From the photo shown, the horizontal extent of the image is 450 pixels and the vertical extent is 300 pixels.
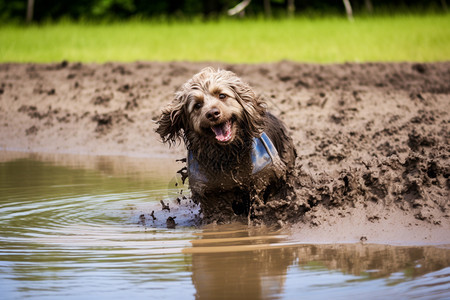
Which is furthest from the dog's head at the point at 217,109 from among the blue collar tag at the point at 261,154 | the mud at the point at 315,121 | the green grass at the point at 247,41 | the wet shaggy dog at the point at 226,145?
the green grass at the point at 247,41

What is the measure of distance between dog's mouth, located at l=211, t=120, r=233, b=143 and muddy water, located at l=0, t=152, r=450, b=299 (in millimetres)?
872

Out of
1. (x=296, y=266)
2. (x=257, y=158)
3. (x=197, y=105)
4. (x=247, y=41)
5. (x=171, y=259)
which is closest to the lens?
(x=296, y=266)

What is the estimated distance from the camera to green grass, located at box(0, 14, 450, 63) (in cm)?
1647

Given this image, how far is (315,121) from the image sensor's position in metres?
11.5

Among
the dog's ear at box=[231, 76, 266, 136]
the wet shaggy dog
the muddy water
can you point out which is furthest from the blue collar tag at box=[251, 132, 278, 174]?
the muddy water

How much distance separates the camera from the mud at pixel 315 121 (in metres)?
6.75

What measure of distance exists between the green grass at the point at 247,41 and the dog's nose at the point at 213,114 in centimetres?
967

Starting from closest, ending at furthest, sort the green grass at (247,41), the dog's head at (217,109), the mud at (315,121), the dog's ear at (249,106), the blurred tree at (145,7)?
the dog's head at (217,109) → the dog's ear at (249,106) → the mud at (315,121) → the green grass at (247,41) → the blurred tree at (145,7)

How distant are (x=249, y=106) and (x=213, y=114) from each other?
0.51 metres

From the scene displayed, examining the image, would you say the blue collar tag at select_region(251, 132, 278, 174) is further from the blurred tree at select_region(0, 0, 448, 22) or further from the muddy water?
the blurred tree at select_region(0, 0, 448, 22)

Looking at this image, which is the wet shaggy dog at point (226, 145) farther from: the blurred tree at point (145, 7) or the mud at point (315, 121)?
the blurred tree at point (145, 7)

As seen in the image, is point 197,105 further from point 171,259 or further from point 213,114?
point 171,259

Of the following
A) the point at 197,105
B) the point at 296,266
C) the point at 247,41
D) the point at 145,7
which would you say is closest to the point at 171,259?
the point at 296,266

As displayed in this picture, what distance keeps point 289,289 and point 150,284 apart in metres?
0.95
